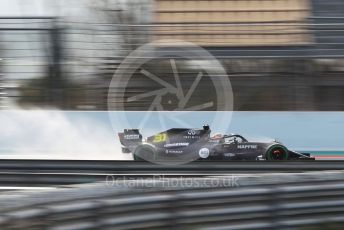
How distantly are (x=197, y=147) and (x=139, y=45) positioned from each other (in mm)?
3039

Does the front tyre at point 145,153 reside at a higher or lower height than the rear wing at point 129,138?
lower

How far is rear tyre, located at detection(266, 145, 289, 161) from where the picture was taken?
10.2m

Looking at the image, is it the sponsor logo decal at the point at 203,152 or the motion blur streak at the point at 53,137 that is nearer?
the sponsor logo decal at the point at 203,152

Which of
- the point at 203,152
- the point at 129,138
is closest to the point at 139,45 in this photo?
the point at 129,138

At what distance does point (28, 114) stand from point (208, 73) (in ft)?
11.5

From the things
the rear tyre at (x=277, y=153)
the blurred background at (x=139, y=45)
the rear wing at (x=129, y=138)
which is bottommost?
the rear tyre at (x=277, y=153)

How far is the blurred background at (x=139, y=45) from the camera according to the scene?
11.3m

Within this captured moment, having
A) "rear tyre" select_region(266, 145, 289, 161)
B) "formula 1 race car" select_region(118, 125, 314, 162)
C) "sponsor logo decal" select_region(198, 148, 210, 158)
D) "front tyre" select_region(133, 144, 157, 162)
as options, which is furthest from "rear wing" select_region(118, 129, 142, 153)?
"rear tyre" select_region(266, 145, 289, 161)

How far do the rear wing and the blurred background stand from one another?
2.27 feet

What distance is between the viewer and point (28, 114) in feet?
35.5

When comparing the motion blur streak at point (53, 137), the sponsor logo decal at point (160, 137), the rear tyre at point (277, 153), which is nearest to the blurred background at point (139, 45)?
the motion blur streak at point (53, 137)

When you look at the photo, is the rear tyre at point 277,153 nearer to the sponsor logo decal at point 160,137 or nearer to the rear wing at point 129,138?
the sponsor logo decal at point 160,137

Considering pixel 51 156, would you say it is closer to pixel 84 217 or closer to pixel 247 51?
pixel 247 51

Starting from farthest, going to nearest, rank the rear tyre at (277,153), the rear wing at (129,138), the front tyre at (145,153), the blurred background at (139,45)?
the blurred background at (139,45)
the rear wing at (129,138)
the rear tyre at (277,153)
the front tyre at (145,153)
